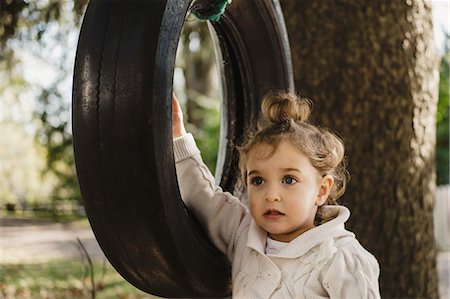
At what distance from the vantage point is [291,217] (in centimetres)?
246

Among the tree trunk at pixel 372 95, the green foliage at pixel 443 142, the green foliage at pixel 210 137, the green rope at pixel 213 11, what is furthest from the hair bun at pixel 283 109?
the green foliage at pixel 443 142

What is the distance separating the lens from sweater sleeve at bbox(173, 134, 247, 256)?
2650 millimetres

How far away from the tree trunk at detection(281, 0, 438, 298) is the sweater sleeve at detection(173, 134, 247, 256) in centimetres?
225

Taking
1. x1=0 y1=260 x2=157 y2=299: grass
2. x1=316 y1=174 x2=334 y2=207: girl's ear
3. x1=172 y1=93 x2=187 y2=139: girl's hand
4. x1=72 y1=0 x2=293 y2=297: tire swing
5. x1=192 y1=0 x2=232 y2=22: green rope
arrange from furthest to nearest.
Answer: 1. x1=0 y1=260 x2=157 y2=299: grass
2. x1=192 y1=0 x2=232 y2=22: green rope
3. x1=172 y1=93 x2=187 y2=139: girl's hand
4. x1=316 y1=174 x2=334 y2=207: girl's ear
5. x1=72 y1=0 x2=293 y2=297: tire swing

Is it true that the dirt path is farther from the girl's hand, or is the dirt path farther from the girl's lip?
the girl's lip

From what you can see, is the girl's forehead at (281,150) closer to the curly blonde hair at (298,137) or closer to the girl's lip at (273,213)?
the curly blonde hair at (298,137)

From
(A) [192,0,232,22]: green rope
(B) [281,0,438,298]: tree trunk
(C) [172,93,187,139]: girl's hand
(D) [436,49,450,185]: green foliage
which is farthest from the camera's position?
(D) [436,49,450,185]: green foliage

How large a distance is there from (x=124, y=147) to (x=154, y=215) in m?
0.23

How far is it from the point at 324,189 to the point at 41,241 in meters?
10.8

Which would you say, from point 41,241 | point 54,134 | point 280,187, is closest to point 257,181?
point 280,187

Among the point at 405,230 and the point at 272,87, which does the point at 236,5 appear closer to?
the point at 272,87

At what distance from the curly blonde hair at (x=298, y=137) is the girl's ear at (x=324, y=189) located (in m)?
0.02

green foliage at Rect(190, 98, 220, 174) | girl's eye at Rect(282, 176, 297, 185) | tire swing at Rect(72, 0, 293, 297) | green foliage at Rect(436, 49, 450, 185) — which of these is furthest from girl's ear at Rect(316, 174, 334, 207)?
green foliage at Rect(436, 49, 450, 185)

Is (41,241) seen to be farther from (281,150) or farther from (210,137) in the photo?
(281,150)
